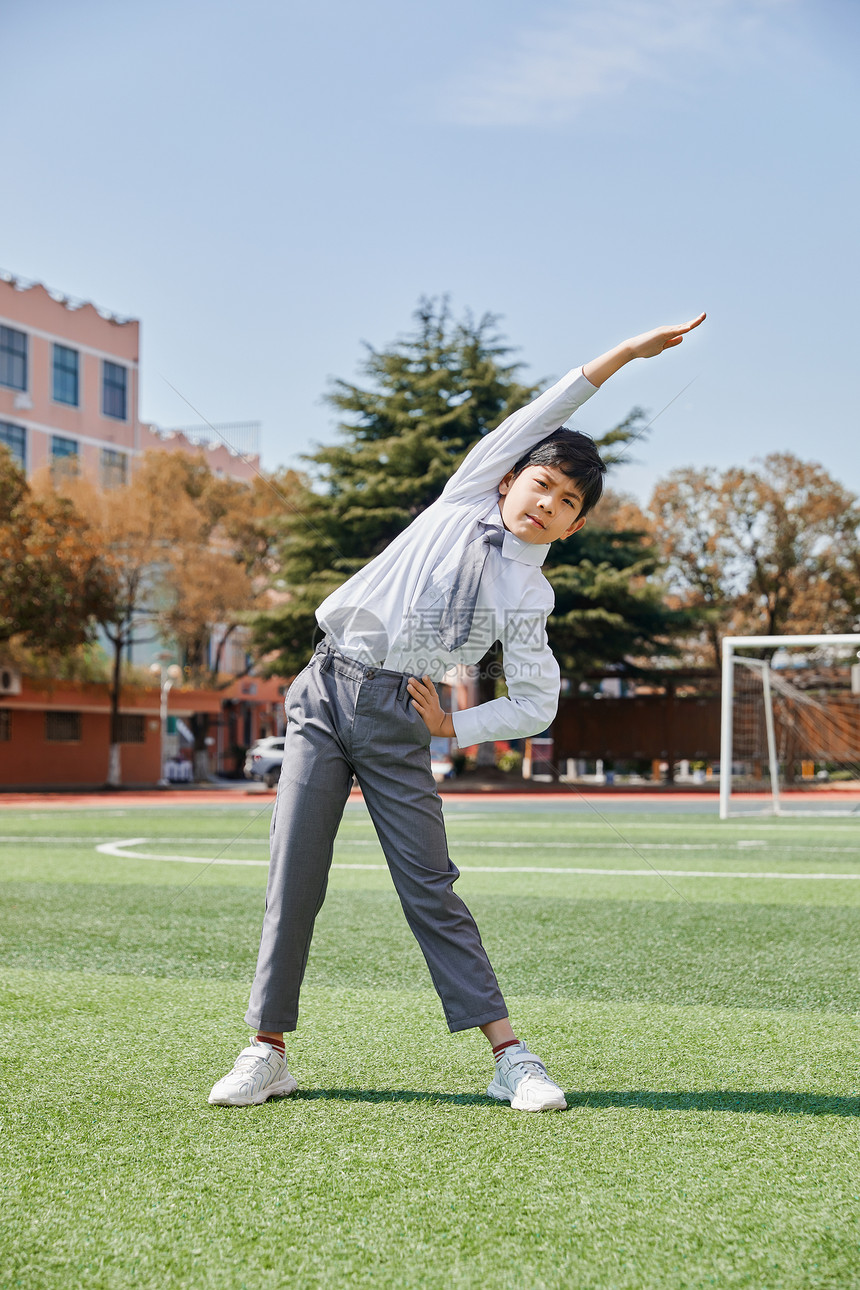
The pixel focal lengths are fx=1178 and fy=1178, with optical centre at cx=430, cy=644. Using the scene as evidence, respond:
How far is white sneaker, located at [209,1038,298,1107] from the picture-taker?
261cm

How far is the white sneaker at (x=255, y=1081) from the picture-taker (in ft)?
8.57

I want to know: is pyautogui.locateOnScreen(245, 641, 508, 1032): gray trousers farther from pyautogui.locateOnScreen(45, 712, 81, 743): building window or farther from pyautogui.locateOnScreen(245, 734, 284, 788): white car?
pyautogui.locateOnScreen(45, 712, 81, 743): building window

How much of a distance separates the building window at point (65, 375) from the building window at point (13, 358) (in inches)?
49.1

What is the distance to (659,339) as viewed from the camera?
2688mm

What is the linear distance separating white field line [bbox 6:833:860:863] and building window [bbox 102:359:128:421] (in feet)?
97.4

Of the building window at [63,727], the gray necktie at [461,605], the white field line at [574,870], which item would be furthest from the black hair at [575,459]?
the building window at [63,727]

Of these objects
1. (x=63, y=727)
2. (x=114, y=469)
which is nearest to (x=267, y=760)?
(x=63, y=727)

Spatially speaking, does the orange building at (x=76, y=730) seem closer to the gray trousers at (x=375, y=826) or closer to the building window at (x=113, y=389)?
the building window at (x=113, y=389)

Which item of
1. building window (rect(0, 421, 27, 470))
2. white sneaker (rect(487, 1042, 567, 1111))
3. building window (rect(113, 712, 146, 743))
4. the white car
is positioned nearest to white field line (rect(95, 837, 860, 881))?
white sneaker (rect(487, 1042, 567, 1111))

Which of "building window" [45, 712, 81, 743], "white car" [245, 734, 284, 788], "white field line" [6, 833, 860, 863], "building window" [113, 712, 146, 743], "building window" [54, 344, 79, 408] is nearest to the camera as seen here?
"white field line" [6, 833, 860, 863]

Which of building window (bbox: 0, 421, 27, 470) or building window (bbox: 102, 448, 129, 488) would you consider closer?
building window (bbox: 102, 448, 129, 488)

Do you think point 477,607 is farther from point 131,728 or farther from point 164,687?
point 131,728

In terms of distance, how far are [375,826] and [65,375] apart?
3709 centimetres

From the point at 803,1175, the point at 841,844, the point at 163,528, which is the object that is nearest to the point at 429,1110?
the point at 803,1175
